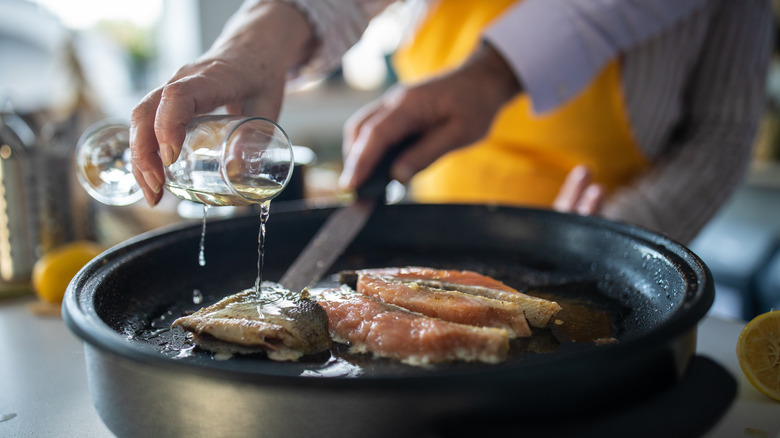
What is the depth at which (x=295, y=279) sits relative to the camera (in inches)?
44.3

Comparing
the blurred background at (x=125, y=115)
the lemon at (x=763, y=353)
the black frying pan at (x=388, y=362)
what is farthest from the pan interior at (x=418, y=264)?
the blurred background at (x=125, y=115)

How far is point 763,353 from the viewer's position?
2.87ft

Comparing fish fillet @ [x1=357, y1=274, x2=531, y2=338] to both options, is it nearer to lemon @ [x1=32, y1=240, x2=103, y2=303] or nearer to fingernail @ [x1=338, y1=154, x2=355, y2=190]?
fingernail @ [x1=338, y1=154, x2=355, y2=190]

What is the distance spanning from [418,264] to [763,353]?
0.66 meters

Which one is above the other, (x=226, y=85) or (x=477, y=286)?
(x=226, y=85)

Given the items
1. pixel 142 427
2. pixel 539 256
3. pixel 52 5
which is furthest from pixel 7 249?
pixel 52 5

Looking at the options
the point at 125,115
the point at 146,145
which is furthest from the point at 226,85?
the point at 125,115

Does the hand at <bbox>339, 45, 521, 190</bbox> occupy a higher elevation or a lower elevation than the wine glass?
lower

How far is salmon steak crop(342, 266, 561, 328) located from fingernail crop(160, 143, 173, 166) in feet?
1.25

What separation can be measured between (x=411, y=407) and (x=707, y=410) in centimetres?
38

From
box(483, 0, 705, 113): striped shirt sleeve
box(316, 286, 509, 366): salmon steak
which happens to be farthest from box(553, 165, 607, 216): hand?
box(316, 286, 509, 366): salmon steak

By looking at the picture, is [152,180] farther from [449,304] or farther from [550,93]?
[550,93]

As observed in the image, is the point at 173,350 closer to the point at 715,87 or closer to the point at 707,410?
the point at 707,410

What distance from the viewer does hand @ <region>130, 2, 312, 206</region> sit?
85cm
